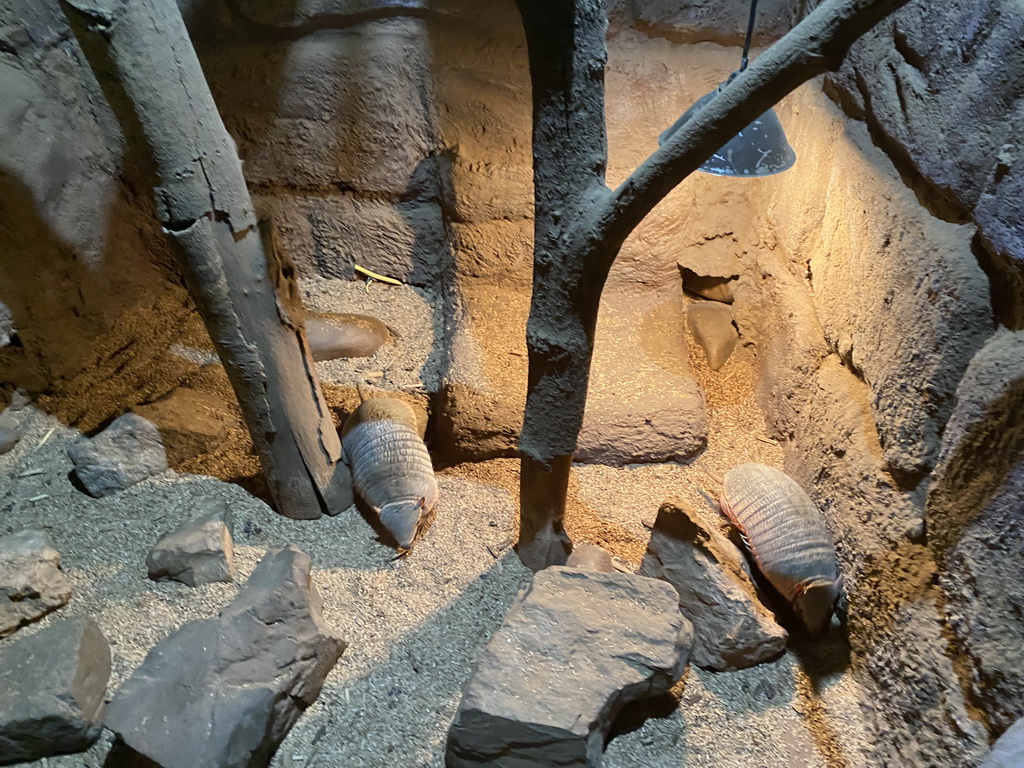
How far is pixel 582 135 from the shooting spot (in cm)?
137

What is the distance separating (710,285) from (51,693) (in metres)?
2.69

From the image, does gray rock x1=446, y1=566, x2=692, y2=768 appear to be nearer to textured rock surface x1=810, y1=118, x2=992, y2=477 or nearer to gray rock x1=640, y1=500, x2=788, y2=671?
gray rock x1=640, y1=500, x2=788, y2=671

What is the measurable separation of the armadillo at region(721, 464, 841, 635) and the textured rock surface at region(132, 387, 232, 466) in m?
1.68

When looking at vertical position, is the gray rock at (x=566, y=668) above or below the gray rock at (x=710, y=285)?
below

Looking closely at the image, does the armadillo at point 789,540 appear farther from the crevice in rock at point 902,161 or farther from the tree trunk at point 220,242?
the tree trunk at point 220,242

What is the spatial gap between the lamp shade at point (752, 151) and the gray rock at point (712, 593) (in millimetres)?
855

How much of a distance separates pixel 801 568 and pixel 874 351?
0.63m

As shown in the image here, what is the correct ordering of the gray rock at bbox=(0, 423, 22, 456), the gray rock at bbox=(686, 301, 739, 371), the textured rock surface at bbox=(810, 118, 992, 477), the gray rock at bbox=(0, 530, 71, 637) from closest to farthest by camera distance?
the textured rock surface at bbox=(810, 118, 992, 477) → the gray rock at bbox=(0, 530, 71, 637) → the gray rock at bbox=(0, 423, 22, 456) → the gray rock at bbox=(686, 301, 739, 371)

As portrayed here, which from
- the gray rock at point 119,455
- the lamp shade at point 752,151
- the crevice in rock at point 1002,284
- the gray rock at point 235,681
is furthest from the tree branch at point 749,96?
the gray rock at point 119,455

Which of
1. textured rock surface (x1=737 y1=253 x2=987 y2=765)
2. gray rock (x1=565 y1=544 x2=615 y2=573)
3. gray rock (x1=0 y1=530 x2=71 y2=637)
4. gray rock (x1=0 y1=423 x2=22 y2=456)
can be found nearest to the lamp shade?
textured rock surface (x1=737 y1=253 x2=987 y2=765)

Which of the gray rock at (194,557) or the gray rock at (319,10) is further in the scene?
the gray rock at (319,10)

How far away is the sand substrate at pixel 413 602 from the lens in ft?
5.20

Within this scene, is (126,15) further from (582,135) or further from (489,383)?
(489,383)

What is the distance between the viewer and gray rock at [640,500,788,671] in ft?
5.56
